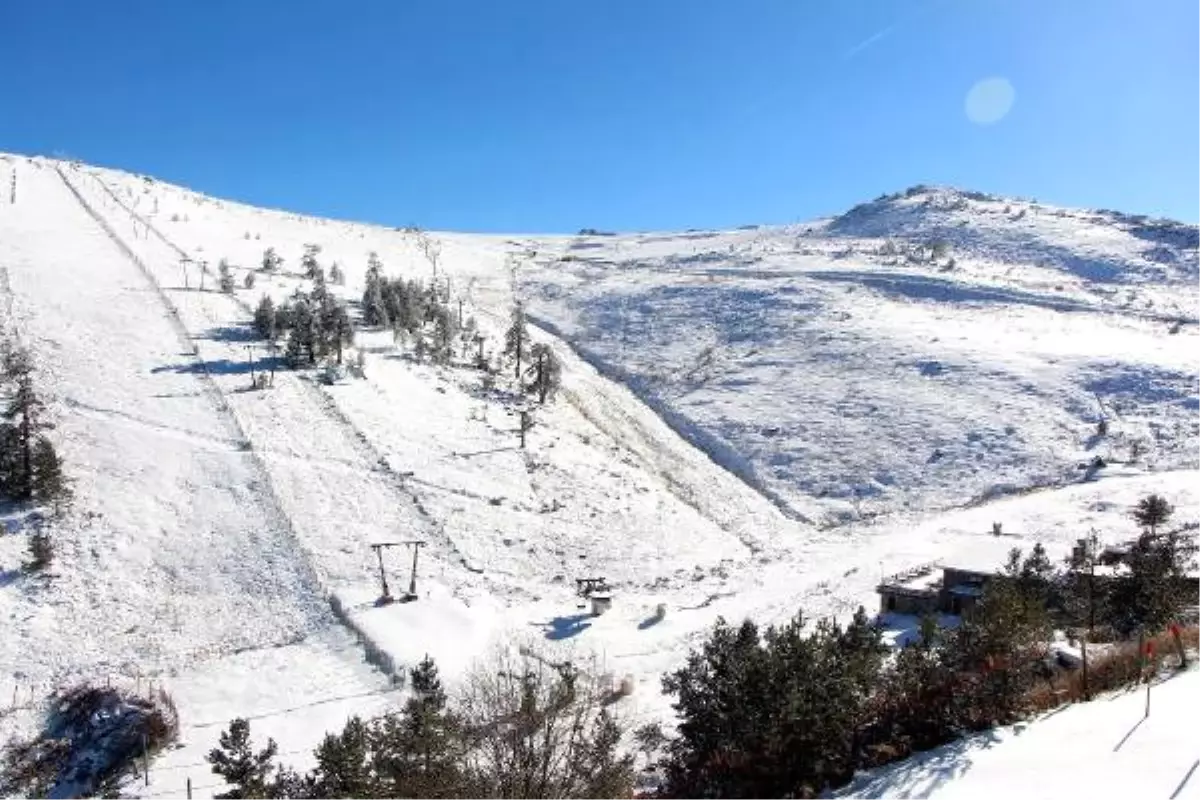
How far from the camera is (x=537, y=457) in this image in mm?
53312

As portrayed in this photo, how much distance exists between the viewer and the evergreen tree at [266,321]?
6334 cm

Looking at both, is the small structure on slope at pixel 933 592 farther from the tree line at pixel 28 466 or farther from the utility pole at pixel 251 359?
the utility pole at pixel 251 359

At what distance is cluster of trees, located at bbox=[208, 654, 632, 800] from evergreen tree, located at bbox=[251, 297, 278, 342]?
4740 centimetres

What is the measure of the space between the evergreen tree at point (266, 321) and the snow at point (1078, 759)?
57.5 m

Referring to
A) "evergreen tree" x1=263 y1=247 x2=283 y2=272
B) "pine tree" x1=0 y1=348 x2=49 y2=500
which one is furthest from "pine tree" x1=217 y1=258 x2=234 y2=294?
"pine tree" x1=0 y1=348 x2=49 y2=500

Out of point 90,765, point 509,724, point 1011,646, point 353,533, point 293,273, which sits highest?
point 293,273

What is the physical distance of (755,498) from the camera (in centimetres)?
5775

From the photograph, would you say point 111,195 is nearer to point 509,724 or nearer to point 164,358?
point 164,358

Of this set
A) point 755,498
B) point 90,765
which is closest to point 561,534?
point 755,498

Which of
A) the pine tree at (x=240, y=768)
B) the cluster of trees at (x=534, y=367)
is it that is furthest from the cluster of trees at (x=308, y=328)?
the pine tree at (x=240, y=768)

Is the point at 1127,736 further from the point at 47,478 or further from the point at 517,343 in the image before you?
the point at 517,343

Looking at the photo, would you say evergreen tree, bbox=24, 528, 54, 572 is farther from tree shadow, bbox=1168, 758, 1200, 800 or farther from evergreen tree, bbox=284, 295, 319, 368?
tree shadow, bbox=1168, 758, 1200, 800

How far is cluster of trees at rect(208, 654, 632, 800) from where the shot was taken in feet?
43.0

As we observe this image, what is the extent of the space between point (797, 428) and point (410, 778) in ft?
179
